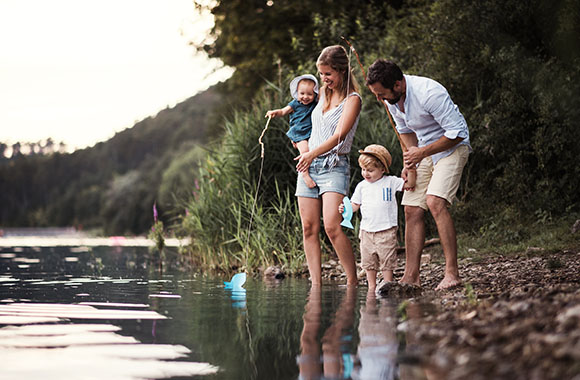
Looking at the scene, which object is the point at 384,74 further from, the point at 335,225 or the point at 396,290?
the point at 396,290

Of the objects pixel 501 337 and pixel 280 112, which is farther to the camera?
pixel 280 112

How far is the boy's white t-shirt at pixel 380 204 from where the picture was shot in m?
6.34

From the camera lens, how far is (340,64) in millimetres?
6055

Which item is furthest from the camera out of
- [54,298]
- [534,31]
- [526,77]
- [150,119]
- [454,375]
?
[150,119]

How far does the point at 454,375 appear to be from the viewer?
7.94 feet

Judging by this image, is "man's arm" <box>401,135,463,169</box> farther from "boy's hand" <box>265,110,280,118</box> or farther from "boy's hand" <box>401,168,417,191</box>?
"boy's hand" <box>265,110,280,118</box>

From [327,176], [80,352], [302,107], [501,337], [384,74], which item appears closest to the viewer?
[501,337]

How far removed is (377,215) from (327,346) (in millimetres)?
3120

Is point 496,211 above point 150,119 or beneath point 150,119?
beneath

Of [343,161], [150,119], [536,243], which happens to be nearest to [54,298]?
[343,161]

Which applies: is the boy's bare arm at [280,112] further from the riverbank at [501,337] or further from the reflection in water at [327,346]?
the riverbank at [501,337]

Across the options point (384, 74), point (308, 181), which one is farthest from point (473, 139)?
point (384, 74)

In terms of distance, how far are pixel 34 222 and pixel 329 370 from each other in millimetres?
101079

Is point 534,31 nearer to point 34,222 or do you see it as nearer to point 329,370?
point 329,370
